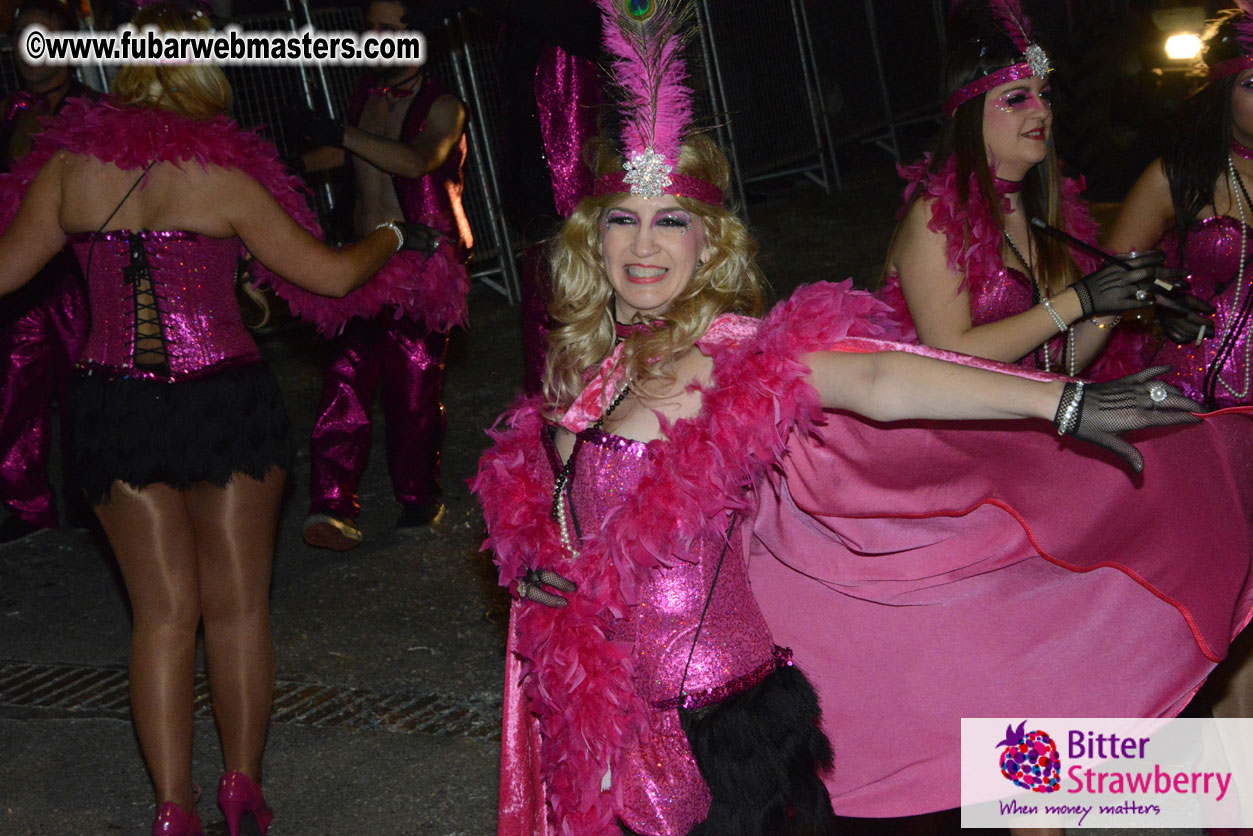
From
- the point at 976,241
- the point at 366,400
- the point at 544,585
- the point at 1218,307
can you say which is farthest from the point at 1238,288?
the point at 366,400

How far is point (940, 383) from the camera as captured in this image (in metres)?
2.18

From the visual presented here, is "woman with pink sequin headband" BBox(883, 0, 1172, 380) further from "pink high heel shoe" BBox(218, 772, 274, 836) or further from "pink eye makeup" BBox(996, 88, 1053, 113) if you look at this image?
"pink high heel shoe" BBox(218, 772, 274, 836)

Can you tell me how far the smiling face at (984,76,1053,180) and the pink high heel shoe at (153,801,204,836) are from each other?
2.77 m

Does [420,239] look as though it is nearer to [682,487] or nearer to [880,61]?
[682,487]

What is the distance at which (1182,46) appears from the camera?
7.03m

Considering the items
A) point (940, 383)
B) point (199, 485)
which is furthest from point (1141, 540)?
point (199, 485)

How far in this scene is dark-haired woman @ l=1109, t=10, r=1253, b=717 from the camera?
3.28m

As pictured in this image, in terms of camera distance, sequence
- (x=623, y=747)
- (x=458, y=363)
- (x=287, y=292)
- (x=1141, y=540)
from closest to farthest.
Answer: (x=623, y=747) < (x=1141, y=540) < (x=287, y=292) < (x=458, y=363)

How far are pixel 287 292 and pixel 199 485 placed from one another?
701 mm

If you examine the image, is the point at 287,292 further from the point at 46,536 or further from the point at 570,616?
the point at 46,536

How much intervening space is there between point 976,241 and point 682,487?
1394 mm

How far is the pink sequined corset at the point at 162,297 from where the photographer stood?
127 inches

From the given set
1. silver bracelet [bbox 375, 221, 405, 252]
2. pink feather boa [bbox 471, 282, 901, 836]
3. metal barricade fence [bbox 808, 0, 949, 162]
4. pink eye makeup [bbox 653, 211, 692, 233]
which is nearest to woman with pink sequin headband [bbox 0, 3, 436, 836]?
silver bracelet [bbox 375, 221, 405, 252]

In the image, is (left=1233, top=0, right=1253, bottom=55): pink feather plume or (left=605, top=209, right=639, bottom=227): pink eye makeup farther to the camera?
(left=1233, top=0, right=1253, bottom=55): pink feather plume
